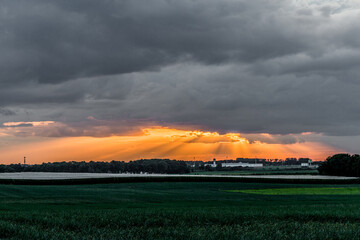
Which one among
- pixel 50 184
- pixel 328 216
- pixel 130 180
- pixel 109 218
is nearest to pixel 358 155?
pixel 130 180

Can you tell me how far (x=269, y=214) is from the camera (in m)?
33.8

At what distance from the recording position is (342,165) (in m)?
153

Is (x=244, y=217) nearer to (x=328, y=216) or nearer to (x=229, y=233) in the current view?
(x=328, y=216)

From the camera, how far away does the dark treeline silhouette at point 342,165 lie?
148750mm

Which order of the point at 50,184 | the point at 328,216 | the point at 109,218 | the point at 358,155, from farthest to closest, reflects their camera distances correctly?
the point at 358,155
the point at 50,184
the point at 328,216
the point at 109,218

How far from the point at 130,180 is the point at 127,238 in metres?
92.7

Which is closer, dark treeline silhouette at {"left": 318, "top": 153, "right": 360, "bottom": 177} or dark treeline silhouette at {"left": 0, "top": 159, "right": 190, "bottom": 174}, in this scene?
dark treeline silhouette at {"left": 318, "top": 153, "right": 360, "bottom": 177}

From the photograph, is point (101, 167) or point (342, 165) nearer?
point (342, 165)

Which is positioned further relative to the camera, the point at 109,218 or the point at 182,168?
the point at 182,168

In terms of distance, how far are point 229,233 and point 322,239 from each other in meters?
4.61

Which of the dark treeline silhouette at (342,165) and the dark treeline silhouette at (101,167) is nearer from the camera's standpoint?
the dark treeline silhouette at (342,165)

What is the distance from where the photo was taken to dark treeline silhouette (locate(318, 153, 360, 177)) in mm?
148750

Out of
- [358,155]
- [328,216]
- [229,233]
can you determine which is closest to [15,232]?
[229,233]

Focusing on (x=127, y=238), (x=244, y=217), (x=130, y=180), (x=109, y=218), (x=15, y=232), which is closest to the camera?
(x=127, y=238)
